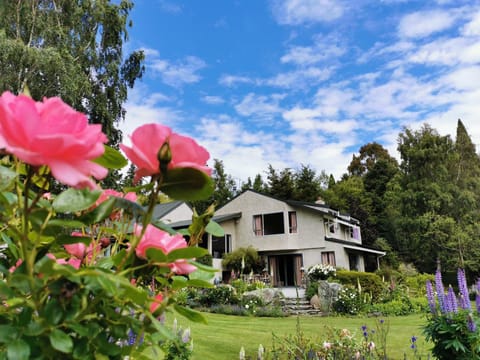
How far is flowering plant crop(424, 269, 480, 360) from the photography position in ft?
10.5

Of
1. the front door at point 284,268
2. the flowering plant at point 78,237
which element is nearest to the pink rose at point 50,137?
the flowering plant at point 78,237

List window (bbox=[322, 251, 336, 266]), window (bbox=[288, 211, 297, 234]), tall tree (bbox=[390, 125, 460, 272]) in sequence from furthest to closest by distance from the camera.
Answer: tall tree (bbox=[390, 125, 460, 272])
window (bbox=[288, 211, 297, 234])
window (bbox=[322, 251, 336, 266])

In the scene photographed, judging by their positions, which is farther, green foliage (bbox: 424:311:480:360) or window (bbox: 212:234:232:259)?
window (bbox: 212:234:232:259)

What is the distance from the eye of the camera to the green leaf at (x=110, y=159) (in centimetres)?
73

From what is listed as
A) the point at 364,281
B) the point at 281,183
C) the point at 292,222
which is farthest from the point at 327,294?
the point at 281,183

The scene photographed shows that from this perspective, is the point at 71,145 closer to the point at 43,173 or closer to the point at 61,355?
the point at 43,173

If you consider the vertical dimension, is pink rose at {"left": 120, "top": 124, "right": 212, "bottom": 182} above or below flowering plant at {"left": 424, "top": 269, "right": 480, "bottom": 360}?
above

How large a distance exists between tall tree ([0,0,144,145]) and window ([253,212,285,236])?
360 inches

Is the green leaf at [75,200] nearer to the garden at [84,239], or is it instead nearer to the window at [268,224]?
the garden at [84,239]

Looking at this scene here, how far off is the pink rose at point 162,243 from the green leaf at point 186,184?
0.11m

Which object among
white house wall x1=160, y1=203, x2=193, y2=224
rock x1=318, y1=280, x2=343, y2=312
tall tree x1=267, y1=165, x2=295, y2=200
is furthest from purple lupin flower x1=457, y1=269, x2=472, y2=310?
tall tree x1=267, y1=165, x2=295, y2=200

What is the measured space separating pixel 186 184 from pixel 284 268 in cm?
2118

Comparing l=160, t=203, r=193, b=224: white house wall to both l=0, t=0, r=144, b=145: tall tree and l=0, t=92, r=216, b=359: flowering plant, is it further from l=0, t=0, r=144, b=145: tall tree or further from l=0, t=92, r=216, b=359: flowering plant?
l=0, t=92, r=216, b=359: flowering plant

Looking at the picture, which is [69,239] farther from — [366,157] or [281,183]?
[366,157]
